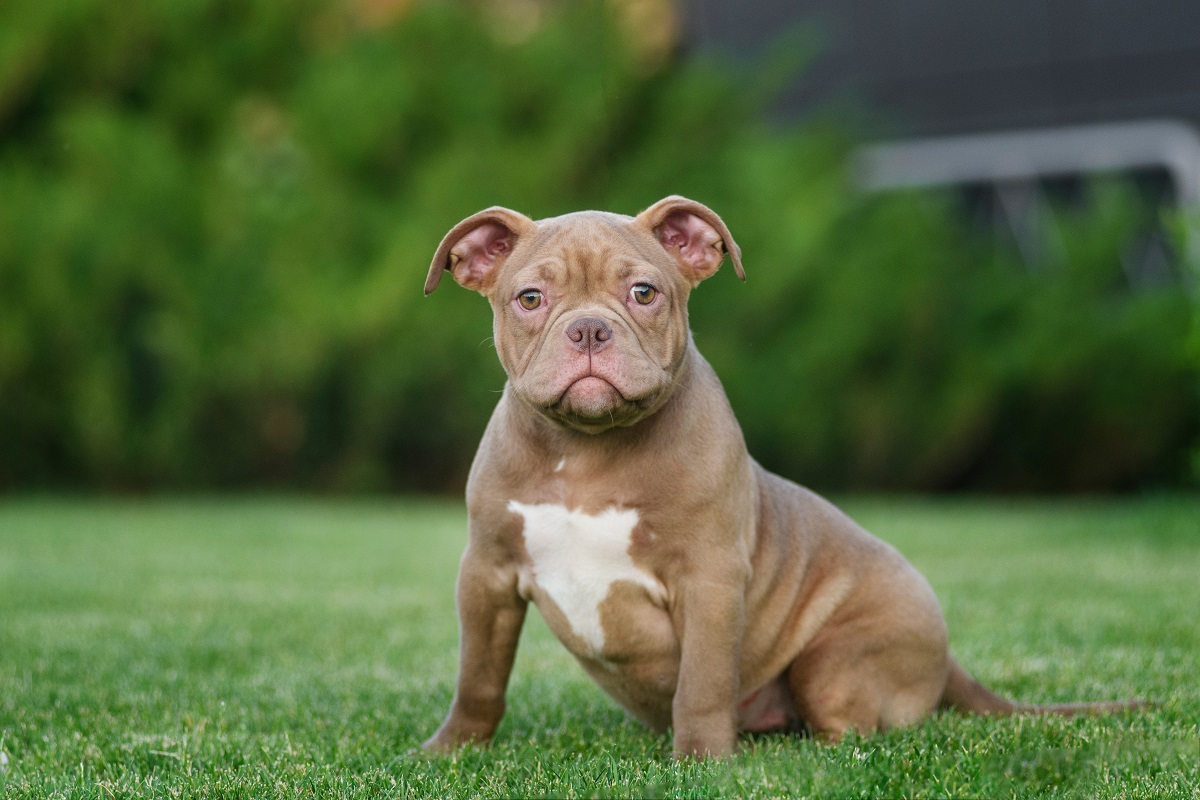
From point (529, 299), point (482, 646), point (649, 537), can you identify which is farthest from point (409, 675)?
point (529, 299)

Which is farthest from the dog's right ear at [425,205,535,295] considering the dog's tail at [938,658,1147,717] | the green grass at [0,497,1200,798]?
the dog's tail at [938,658,1147,717]

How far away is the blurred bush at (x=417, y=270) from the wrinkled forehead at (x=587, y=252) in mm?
7093

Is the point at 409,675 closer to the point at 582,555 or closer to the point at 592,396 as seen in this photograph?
the point at 582,555

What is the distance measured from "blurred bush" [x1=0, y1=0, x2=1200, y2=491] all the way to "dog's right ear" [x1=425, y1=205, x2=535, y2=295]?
685 cm

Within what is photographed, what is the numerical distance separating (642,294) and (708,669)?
0.92 meters

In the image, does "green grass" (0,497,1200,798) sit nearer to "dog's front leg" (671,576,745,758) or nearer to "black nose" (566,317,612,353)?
"dog's front leg" (671,576,745,758)

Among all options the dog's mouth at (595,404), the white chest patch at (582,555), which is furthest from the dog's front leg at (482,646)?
the dog's mouth at (595,404)

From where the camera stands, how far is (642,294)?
345 centimetres

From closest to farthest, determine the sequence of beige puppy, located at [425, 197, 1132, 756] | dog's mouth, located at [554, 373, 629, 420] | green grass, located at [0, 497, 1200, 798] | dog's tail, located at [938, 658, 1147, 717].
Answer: green grass, located at [0, 497, 1200, 798], dog's mouth, located at [554, 373, 629, 420], beige puppy, located at [425, 197, 1132, 756], dog's tail, located at [938, 658, 1147, 717]

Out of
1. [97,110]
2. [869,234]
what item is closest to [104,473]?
[97,110]

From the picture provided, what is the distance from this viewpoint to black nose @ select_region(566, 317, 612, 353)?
10.8ft

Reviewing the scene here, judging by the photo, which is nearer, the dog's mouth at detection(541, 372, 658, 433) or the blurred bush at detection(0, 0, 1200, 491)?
the dog's mouth at detection(541, 372, 658, 433)

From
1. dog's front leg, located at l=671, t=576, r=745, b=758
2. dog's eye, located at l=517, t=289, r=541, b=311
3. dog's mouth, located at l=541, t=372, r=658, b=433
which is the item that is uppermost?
dog's eye, located at l=517, t=289, r=541, b=311

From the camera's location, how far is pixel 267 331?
10.9m
